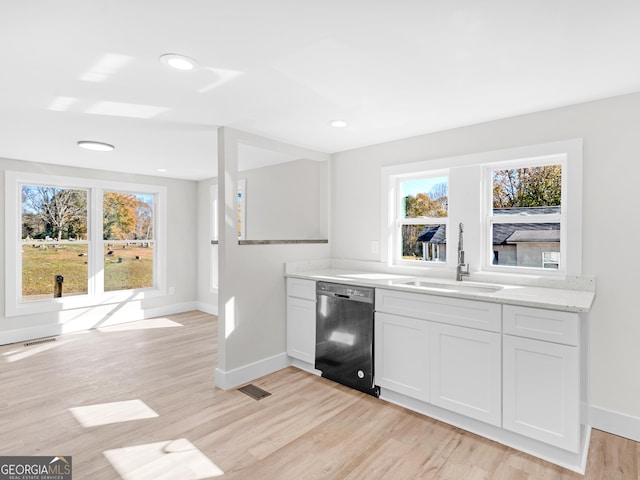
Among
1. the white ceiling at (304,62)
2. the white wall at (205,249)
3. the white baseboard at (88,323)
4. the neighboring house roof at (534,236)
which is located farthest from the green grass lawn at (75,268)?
the neighboring house roof at (534,236)

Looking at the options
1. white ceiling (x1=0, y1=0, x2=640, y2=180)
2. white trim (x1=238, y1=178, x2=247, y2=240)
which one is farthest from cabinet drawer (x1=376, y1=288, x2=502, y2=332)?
white trim (x1=238, y1=178, x2=247, y2=240)

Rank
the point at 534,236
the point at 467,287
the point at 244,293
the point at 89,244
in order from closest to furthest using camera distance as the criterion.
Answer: the point at 534,236 < the point at 467,287 < the point at 244,293 < the point at 89,244

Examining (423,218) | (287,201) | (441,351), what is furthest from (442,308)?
(287,201)

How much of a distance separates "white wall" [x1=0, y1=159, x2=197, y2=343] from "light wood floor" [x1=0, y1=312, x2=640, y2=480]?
39.8 inches

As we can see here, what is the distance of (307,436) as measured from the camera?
2.30 metres

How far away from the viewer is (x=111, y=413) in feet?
8.43

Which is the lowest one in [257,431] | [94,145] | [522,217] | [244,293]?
[257,431]

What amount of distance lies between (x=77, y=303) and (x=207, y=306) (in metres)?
1.83

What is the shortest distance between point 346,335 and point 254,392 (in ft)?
3.01

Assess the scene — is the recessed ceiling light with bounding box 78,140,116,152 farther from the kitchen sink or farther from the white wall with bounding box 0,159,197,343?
the kitchen sink

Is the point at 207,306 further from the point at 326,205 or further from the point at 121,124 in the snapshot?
the point at 121,124

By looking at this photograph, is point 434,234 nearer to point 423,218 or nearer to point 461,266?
point 423,218

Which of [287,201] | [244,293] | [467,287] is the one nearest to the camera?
[467,287]

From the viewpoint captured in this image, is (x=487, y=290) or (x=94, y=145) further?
(x=94, y=145)
